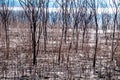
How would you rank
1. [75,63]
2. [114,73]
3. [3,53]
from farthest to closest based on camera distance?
1. [3,53]
2. [75,63]
3. [114,73]

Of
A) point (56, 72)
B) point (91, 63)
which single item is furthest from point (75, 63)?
point (56, 72)

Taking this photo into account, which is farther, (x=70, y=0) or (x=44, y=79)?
(x=70, y=0)

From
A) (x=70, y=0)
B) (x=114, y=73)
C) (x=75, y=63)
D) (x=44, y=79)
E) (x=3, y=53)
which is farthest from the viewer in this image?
(x=70, y=0)

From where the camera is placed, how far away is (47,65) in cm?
659

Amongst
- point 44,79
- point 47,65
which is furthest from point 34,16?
point 44,79

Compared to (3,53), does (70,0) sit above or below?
above

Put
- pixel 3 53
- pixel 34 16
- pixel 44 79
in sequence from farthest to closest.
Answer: pixel 3 53, pixel 34 16, pixel 44 79

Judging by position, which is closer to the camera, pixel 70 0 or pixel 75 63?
pixel 75 63

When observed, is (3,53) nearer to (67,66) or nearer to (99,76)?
(67,66)

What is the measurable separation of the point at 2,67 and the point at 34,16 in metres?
1.31

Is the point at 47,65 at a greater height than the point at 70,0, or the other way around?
the point at 70,0

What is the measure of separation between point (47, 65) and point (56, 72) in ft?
2.12

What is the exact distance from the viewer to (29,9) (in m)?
6.57

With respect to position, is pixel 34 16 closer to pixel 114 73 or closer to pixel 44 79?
pixel 44 79
